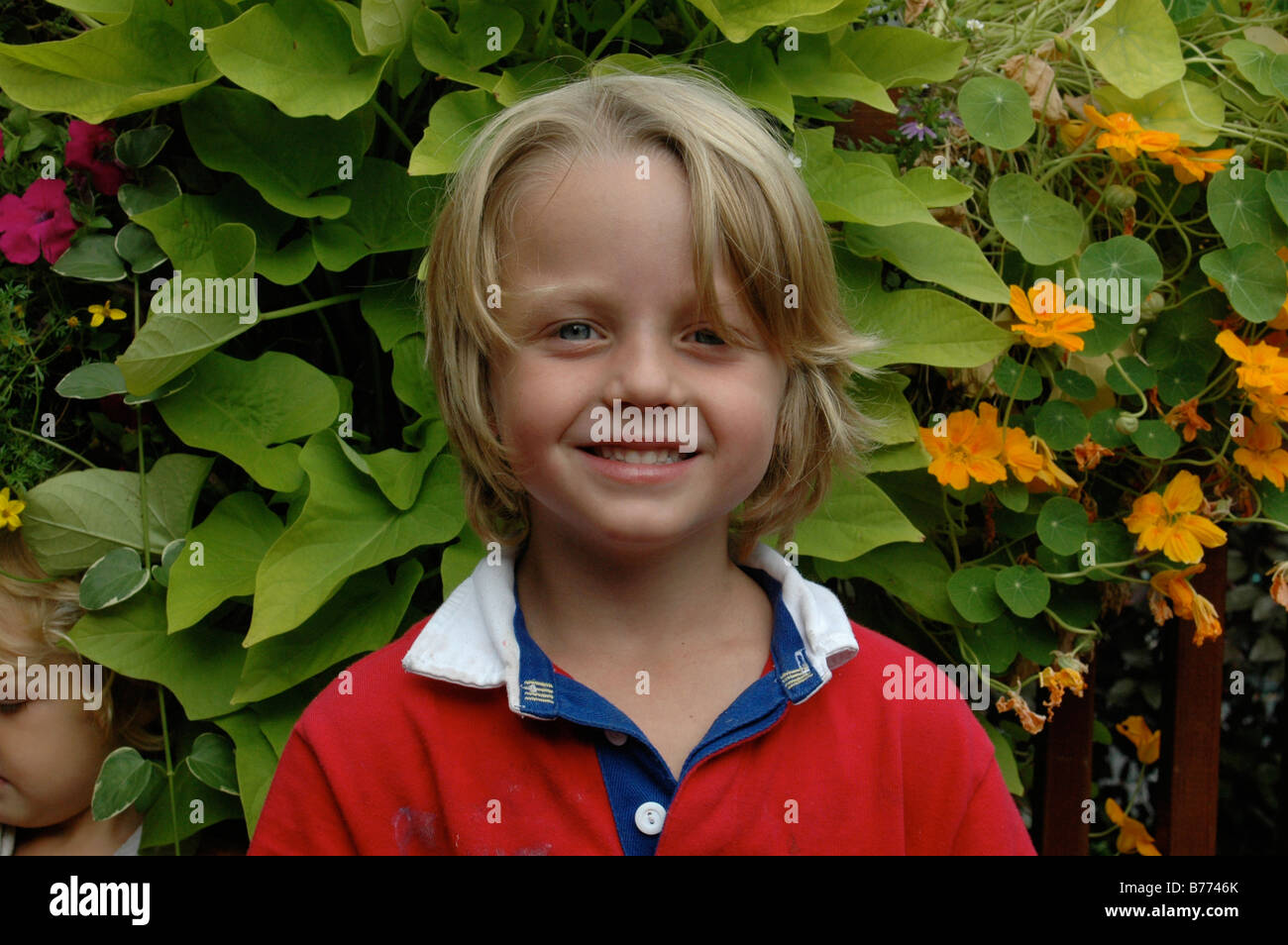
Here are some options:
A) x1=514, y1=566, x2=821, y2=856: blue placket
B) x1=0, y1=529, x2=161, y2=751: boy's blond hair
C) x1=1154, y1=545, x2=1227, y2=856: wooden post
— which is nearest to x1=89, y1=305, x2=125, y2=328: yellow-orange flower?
x1=0, y1=529, x2=161, y2=751: boy's blond hair

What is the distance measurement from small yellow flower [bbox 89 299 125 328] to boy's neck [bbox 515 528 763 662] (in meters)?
0.60

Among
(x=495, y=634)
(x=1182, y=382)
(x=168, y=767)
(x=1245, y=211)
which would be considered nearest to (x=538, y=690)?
(x=495, y=634)

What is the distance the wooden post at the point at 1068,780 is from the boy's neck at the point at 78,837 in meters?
1.12

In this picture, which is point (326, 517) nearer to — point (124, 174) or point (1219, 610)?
point (124, 174)

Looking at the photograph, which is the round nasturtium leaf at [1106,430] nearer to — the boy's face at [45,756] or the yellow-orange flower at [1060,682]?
the yellow-orange flower at [1060,682]

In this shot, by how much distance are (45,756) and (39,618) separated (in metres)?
0.15

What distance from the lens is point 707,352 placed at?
88cm

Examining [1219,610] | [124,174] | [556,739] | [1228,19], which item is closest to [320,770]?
[556,739]

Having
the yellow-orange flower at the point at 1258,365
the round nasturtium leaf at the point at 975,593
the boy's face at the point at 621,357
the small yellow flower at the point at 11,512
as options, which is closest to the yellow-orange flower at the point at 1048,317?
the yellow-orange flower at the point at 1258,365

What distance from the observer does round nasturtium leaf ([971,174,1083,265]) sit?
130 centimetres

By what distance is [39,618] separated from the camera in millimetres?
1271

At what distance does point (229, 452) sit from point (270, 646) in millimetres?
209

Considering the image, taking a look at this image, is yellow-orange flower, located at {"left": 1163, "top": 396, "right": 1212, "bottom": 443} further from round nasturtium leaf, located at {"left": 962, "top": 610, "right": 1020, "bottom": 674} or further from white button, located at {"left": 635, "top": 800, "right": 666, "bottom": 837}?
white button, located at {"left": 635, "top": 800, "right": 666, "bottom": 837}
